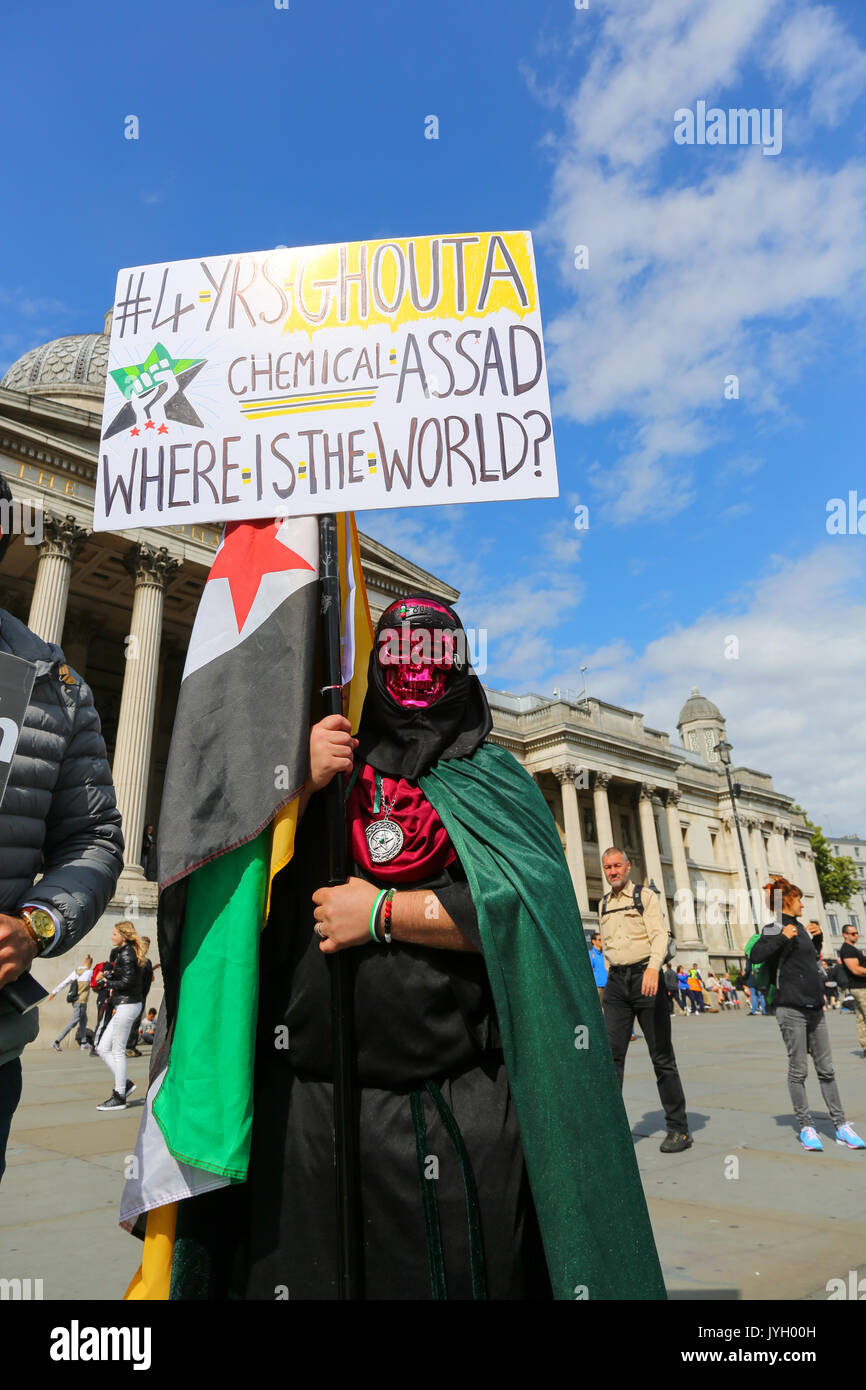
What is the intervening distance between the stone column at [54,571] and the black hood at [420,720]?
18.5 meters

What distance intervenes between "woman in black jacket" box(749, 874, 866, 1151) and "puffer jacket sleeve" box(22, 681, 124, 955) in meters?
5.20

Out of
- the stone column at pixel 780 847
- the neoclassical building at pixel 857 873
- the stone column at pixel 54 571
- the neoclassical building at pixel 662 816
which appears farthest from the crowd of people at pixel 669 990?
the neoclassical building at pixel 857 873

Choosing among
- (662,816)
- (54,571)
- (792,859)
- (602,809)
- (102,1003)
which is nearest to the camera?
(102,1003)

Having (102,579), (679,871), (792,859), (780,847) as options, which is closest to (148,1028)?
(102,579)

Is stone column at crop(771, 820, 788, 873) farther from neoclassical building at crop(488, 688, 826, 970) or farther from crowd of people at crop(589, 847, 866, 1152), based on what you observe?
crowd of people at crop(589, 847, 866, 1152)

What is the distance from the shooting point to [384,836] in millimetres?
1902

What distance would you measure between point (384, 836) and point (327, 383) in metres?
1.14

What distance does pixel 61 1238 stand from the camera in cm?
358

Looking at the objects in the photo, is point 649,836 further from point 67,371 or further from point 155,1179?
point 155,1179

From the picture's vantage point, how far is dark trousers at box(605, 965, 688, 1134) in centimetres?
548

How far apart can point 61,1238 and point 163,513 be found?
130 inches

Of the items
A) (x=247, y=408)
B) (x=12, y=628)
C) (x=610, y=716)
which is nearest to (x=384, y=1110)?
(x=12, y=628)

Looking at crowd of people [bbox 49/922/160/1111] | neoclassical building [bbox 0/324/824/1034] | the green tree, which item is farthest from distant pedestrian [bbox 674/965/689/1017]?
the green tree
